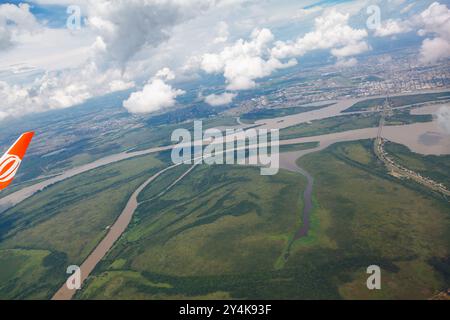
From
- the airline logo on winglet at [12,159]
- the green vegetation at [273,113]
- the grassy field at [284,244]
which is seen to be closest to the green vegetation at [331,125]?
the green vegetation at [273,113]

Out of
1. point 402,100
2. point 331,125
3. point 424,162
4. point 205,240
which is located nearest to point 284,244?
point 205,240

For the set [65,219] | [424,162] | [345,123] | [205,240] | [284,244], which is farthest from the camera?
[345,123]

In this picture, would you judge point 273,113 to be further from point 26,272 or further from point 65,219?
point 26,272

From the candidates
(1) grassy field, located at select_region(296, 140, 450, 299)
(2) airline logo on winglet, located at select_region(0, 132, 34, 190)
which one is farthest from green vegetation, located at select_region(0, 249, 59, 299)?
(2) airline logo on winglet, located at select_region(0, 132, 34, 190)

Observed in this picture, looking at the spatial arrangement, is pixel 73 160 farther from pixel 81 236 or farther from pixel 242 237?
pixel 242 237

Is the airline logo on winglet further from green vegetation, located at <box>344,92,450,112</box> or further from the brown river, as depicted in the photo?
green vegetation, located at <box>344,92,450,112</box>
